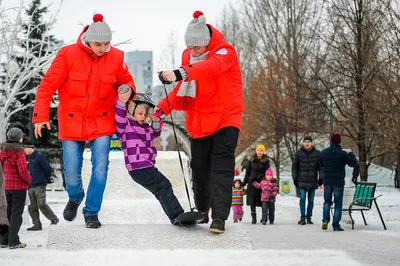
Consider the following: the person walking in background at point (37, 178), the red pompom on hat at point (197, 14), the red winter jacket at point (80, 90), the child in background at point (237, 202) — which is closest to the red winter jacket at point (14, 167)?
the person walking in background at point (37, 178)

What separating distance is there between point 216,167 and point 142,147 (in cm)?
75

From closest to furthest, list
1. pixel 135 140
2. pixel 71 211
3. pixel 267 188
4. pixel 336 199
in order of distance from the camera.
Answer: pixel 135 140, pixel 71 211, pixel 336 199, pixel 267 188

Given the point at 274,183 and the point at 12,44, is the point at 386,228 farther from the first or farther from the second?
the point at 12,44

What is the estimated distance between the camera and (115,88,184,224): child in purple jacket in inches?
273

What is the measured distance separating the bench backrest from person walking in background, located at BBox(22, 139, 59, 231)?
20.1ft

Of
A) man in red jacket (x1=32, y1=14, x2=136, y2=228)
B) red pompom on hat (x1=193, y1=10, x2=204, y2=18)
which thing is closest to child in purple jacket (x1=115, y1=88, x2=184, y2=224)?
man in red jacket (x1=32, y1=14, x2=136, y2=228)

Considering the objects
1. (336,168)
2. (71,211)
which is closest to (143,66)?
(336,168)

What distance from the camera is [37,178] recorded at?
13953 millimetres

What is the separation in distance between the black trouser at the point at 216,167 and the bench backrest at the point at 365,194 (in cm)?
848

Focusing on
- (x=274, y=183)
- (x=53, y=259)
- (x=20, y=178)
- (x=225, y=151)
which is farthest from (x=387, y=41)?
(x=53, y=259)

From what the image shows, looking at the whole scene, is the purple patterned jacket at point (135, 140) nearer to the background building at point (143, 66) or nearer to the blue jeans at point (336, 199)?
the blue jeans at point (336, 199)

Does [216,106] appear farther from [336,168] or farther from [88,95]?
[336,168]

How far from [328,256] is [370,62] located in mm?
13210

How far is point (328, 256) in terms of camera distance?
19.8 ft
